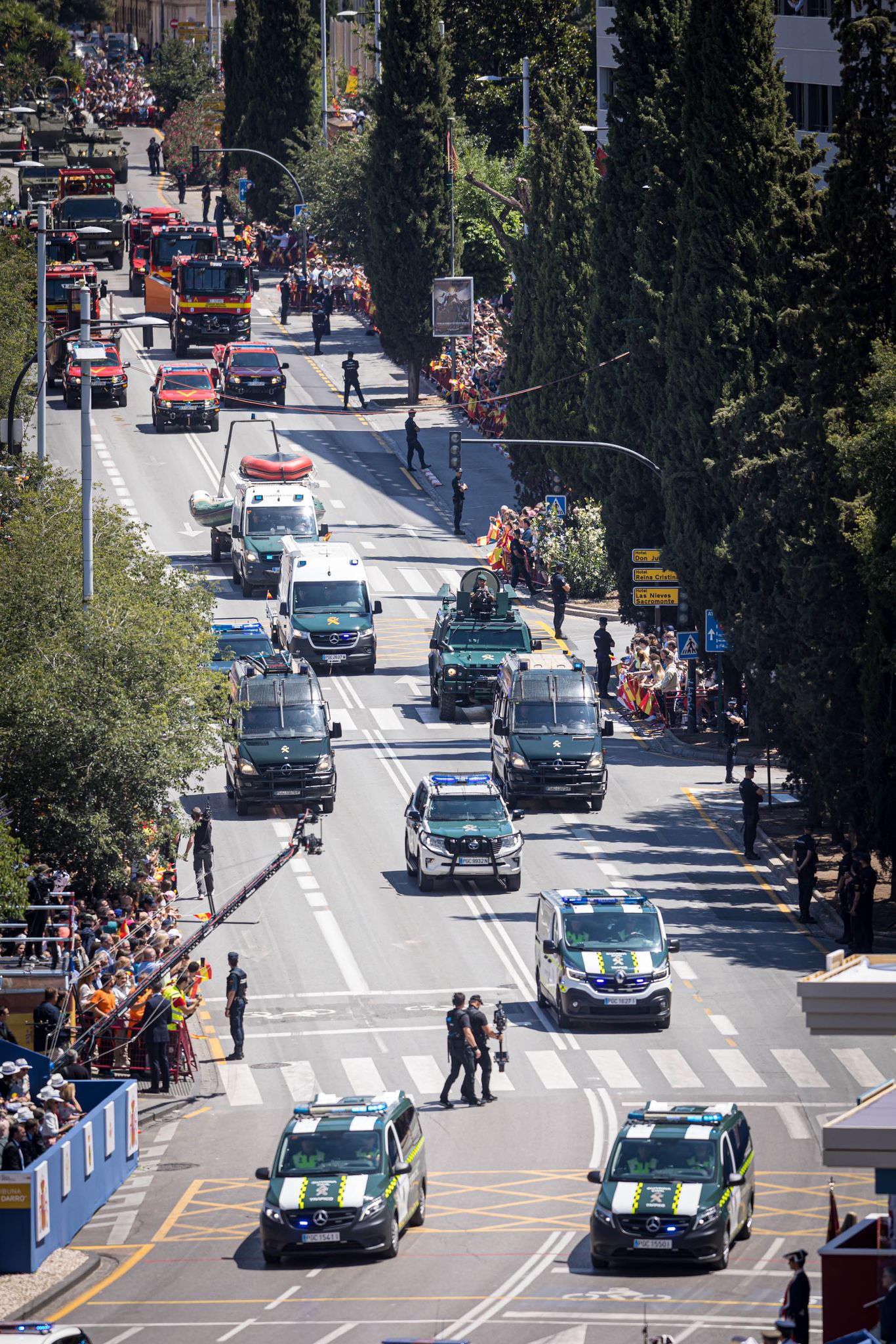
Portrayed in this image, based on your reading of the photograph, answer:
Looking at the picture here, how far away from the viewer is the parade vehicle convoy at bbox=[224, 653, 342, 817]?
161 ft

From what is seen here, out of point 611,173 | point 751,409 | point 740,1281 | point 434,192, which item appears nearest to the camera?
point 740,1281

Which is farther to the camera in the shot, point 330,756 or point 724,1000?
point 330,756

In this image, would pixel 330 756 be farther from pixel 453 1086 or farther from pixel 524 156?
pixel 524 156

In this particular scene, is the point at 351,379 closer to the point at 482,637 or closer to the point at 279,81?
the point at 279,81

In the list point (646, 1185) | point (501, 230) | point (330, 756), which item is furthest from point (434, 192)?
point (646, 1185)

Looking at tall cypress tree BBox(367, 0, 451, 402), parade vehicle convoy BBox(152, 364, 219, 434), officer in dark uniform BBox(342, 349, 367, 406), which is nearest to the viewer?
parade vehicle convoy BBox(152, 364, 219, 434)

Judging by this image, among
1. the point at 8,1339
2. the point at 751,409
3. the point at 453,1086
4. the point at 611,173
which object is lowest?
the point at 453,1086

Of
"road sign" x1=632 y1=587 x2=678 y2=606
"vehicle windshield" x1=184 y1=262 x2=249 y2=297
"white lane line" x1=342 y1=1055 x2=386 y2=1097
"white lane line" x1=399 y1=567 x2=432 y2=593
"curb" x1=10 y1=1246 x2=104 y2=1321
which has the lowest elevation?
"white lane line" x1=342 y1=1055 x2=386 y2=1097

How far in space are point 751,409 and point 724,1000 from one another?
17.2 meters

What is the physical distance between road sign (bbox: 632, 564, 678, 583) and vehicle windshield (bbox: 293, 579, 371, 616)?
621 cm

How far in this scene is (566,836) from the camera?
48219 millimetres

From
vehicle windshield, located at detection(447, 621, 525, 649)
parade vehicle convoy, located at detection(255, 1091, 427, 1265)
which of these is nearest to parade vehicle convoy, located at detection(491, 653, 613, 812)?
vehicle windshield, located at detection(447, 621, 525, 649)

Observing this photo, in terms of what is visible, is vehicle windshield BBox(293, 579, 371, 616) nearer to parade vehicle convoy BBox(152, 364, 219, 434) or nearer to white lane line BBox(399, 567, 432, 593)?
white lane line BBox(399, 567, 432, 593)

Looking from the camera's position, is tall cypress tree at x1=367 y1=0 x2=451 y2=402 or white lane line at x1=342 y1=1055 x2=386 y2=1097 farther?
tall cypress tree at x1=367 y1=0 x2=451 y2=402
